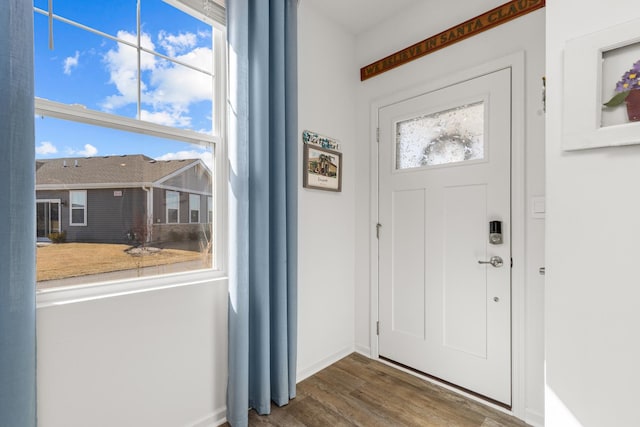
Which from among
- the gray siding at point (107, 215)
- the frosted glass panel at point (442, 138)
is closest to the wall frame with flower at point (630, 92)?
the frosted glass panel at point (442, 138)

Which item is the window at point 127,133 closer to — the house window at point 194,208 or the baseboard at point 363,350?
the house window at point 194,208

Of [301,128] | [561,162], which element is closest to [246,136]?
[301,128]

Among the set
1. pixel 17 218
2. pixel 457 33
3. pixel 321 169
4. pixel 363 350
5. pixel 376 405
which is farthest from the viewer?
pixel 363 350

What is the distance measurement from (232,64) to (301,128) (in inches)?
26.6

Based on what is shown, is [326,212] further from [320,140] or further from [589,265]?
[589,265]

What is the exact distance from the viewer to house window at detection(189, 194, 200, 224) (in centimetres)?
165

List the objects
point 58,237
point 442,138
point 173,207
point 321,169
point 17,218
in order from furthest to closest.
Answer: point 321,169 → point 442,138 → point 173,207 → point 58,237 → point 17,218

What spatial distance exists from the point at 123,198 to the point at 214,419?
1345 mm

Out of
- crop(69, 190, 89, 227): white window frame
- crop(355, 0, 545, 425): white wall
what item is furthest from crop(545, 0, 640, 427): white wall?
crop(69, 190, 89, 227): white window frame

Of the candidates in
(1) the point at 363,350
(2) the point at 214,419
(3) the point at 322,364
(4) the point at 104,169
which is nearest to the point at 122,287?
(4) the point at 104,169

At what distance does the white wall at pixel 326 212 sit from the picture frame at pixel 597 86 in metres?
1.54

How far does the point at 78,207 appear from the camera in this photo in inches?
51.0

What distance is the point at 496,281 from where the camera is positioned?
1.83m

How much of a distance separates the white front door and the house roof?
1641 millimetres
